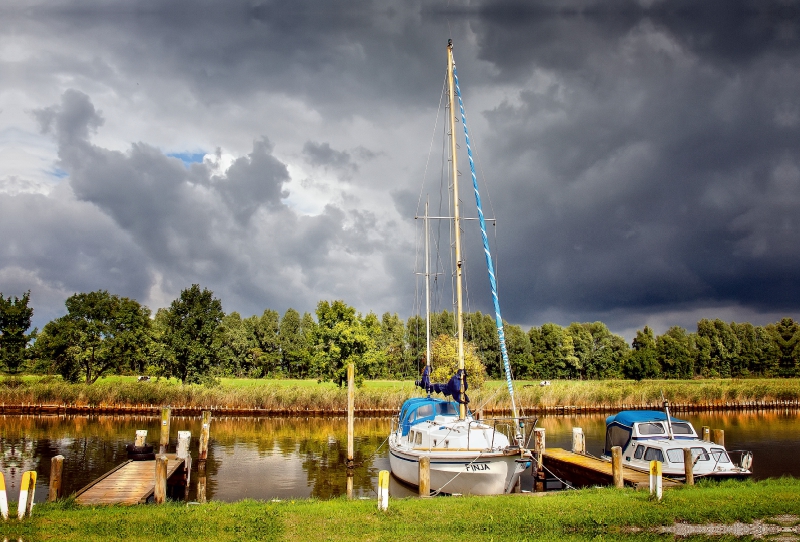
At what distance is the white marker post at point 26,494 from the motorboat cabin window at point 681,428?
24013mm

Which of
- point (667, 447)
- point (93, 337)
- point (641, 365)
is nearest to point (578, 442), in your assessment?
point (667, 447)

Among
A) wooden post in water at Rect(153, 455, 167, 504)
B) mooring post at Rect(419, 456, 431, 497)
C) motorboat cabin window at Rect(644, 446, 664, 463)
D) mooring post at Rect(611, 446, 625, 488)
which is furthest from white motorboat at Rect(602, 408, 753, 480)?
wooden post in water at Rect(153, 455, 167, 504)

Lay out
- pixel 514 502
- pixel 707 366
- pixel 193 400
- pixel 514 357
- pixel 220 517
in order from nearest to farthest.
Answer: pixel 220 517, pixel 514 502, pixel 193 400, pixel 514 357, pixel 707 366

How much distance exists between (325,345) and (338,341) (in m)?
1.84

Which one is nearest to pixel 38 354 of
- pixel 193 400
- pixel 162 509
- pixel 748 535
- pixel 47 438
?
pixel 193 400

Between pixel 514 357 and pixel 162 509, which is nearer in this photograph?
pixel 162 509

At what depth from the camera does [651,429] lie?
24938mm

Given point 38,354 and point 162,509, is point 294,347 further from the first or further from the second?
point 162,509

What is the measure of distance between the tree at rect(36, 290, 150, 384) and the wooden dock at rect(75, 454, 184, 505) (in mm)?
47502

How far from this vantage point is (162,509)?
51.0ft

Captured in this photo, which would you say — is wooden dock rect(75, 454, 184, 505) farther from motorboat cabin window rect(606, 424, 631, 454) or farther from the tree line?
the tree line

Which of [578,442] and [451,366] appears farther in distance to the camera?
[451,366]

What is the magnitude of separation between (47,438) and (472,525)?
117 ft

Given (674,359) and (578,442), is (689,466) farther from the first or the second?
(674,359)
